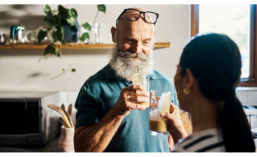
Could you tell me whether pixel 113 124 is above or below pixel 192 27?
below

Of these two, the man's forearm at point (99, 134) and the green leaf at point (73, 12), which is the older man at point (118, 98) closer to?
the man's forearm at point (99, 134)

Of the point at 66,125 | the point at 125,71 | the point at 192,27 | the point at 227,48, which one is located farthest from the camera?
the point at 192,27

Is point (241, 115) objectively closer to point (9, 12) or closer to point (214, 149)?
point (214, 149)

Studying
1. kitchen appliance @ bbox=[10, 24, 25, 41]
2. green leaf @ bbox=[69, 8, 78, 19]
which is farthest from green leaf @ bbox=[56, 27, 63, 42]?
kitchen appliance @ bbox=[10, 24, 25, 41]

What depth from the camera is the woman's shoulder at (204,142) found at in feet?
1.51

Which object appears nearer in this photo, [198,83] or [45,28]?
[198,83]

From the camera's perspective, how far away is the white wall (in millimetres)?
1931

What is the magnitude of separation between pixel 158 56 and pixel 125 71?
1157 mm

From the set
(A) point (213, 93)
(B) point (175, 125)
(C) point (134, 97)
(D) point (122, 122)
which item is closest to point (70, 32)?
(D) point (122, 122)

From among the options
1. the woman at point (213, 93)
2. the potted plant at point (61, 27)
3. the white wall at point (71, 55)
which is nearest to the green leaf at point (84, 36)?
the potted plant at point (61, 27)

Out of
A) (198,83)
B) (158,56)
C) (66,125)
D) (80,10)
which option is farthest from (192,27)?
(198,83)

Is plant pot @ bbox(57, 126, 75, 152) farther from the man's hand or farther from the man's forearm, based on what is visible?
the man's hand

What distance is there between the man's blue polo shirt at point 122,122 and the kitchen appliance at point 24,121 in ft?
3.02

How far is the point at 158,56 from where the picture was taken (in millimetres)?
1985
